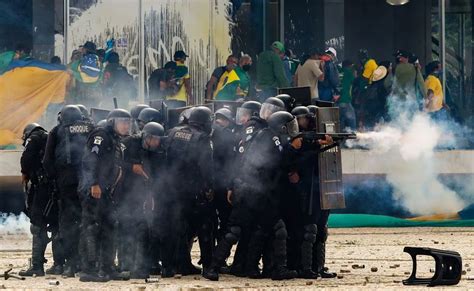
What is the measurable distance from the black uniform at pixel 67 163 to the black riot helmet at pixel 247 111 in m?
1.86

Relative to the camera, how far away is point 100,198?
57.2 feet

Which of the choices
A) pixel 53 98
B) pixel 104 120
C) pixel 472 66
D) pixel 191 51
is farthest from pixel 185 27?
pixel 104 120

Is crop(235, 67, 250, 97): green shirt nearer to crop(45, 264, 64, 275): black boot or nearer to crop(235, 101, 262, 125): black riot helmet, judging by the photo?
crop(235, 101, 262, 125): black riot helmet

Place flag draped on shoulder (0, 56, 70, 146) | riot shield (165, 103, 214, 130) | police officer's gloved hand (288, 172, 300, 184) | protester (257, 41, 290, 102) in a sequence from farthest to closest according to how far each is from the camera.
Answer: flag draped on shoulder (0, 56, 70, 146)
protester (257, 41, 290, 102)
riot shield (165, 103, 214, 130)
police officer's gloved hand (288, 172, 300, 184)

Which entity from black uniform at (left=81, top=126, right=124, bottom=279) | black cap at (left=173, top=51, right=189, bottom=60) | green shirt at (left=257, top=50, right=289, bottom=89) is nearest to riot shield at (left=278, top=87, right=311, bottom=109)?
black uniform at (left=81, top=126, right=124, bottom=279)

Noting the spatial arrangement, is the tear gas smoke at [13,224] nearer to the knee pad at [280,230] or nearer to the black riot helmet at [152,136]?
→ the black riot helmet at [152,136]

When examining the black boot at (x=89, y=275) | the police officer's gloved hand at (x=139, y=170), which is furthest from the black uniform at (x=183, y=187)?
the black boot at (x=89, y=275)

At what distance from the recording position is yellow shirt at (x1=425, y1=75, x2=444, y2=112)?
2566 cm

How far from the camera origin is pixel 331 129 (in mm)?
17719

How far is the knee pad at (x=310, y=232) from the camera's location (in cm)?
1761

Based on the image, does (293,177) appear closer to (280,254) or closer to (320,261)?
(280,254)

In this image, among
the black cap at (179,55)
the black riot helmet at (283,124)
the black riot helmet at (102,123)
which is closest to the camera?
the black riot helmet at (283,124)

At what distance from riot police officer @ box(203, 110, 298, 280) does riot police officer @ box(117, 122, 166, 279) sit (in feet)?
3.25

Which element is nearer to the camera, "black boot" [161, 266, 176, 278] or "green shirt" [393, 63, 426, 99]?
"black boot" [161, 266, 176, 278]
